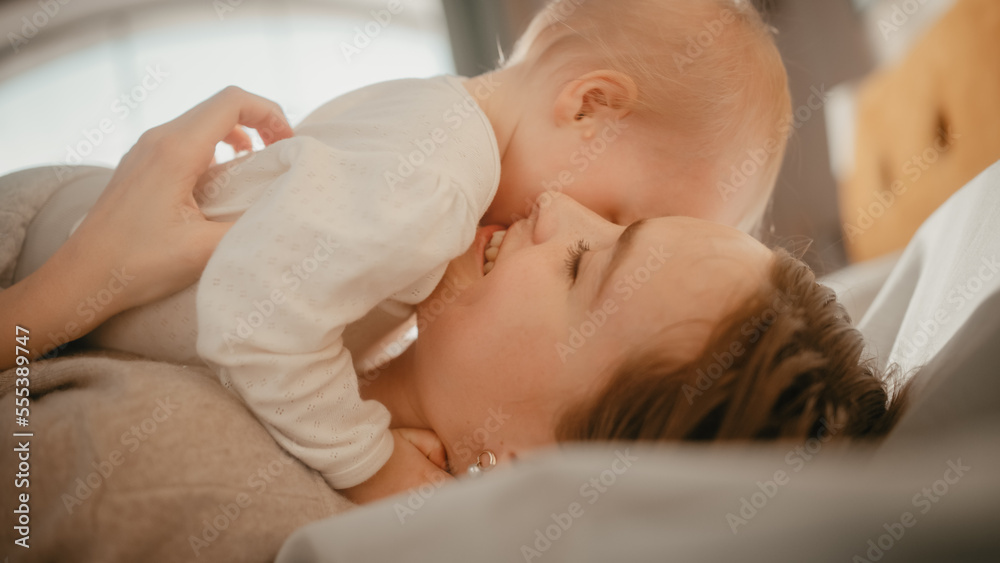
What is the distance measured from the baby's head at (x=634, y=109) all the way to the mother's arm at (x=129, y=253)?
505mm

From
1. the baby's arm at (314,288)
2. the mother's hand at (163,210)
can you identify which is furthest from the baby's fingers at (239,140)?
the baby's arm at (314,288)

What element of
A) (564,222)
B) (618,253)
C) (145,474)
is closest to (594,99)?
(564,222)

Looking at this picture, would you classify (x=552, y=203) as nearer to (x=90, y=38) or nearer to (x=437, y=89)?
(x=437, y=89)

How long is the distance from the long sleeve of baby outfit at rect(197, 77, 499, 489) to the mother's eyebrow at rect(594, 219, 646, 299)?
174 mm

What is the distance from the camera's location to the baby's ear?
1.01 metres

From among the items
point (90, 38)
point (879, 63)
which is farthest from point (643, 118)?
point (90, 38)

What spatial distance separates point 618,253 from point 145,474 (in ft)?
1.75

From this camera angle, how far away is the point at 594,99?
40.7 inches

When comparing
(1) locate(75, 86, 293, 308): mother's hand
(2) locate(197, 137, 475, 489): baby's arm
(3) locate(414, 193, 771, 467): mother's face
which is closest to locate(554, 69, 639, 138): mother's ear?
(3) locate(414, 193, 771, 467): mother's face

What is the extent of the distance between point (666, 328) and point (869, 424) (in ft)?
0.78

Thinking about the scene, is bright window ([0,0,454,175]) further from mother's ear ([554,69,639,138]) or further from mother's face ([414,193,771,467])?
mother's face ([414,193,771,467])

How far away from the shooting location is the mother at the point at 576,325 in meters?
0.62

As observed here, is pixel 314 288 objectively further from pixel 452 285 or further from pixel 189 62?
pixel 189 62

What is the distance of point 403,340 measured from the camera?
41.3 inches
